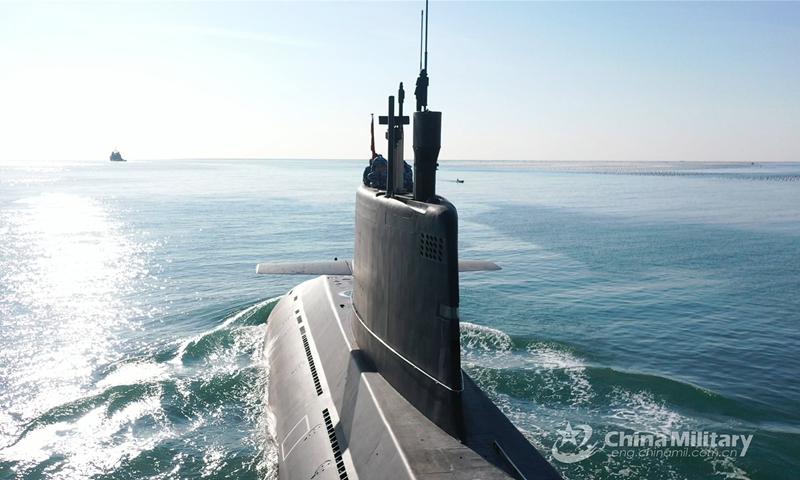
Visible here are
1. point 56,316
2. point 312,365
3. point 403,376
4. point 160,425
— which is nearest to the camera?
point 403,376

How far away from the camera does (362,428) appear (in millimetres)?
8797

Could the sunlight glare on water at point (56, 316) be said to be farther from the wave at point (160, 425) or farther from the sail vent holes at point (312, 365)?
the sail vent holes at point (312, 365)

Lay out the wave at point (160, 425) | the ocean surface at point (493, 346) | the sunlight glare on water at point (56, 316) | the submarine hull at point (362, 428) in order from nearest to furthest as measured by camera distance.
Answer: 1. the submarine hull at point (362, 428)
2. the wave at point (160, 425)
3. the ocean surface at point (493, 346)
4. the sunlight glare on water at point (56, 316)

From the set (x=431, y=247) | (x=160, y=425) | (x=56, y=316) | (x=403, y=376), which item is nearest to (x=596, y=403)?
(x=403, y=376)

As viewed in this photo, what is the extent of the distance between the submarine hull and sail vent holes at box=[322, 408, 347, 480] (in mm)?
19

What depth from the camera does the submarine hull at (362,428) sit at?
745 cm

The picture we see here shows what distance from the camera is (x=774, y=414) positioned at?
43.4 feet

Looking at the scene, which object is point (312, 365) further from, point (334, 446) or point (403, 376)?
point (403, 376)

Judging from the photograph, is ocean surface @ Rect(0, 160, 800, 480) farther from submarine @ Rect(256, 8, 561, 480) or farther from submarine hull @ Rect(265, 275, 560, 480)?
submarine @ Rect(256, 8, 561, 480)

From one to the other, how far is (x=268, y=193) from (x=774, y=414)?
67431 millimetres

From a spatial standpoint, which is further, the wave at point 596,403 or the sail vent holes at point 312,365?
the sail vent holes at point 312,365

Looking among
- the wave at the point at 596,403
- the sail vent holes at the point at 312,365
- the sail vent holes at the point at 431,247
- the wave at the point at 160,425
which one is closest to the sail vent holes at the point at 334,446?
the sail vent holes at the point at 312,365

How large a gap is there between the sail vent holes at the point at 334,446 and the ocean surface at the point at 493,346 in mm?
1907

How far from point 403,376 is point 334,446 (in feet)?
5.01
